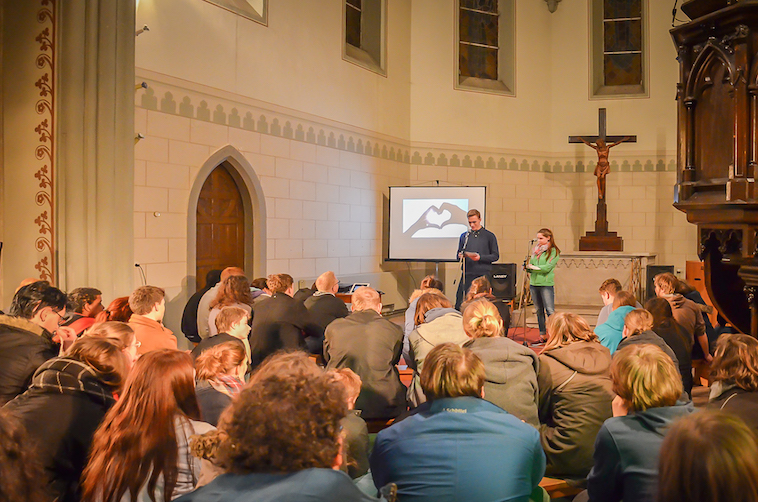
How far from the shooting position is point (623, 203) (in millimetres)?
11672

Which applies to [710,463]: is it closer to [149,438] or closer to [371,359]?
[149,438]

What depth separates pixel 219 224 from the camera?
7801 mm

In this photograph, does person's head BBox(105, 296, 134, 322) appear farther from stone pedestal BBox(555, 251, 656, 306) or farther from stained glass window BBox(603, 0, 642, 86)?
stained glass window BBox(603, 0, 642, 86)

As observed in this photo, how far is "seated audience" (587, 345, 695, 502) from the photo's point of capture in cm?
187

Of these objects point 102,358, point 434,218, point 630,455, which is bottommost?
point 630,455

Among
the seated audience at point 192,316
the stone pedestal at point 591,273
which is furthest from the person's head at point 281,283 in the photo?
the stone pedestal at point 591,273

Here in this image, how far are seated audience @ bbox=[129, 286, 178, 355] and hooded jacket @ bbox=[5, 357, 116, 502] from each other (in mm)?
1363

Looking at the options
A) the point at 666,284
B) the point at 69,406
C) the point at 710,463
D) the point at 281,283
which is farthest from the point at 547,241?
the point at 710,463

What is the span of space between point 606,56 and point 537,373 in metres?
10.2

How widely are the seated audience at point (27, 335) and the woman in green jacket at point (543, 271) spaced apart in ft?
16.3

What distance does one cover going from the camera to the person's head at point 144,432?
1833 mm

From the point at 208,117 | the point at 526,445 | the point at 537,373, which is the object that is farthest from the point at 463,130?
the point at 526,445

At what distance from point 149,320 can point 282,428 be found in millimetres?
2629

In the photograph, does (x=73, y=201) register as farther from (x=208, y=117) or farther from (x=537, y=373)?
(x=537, y=373)
